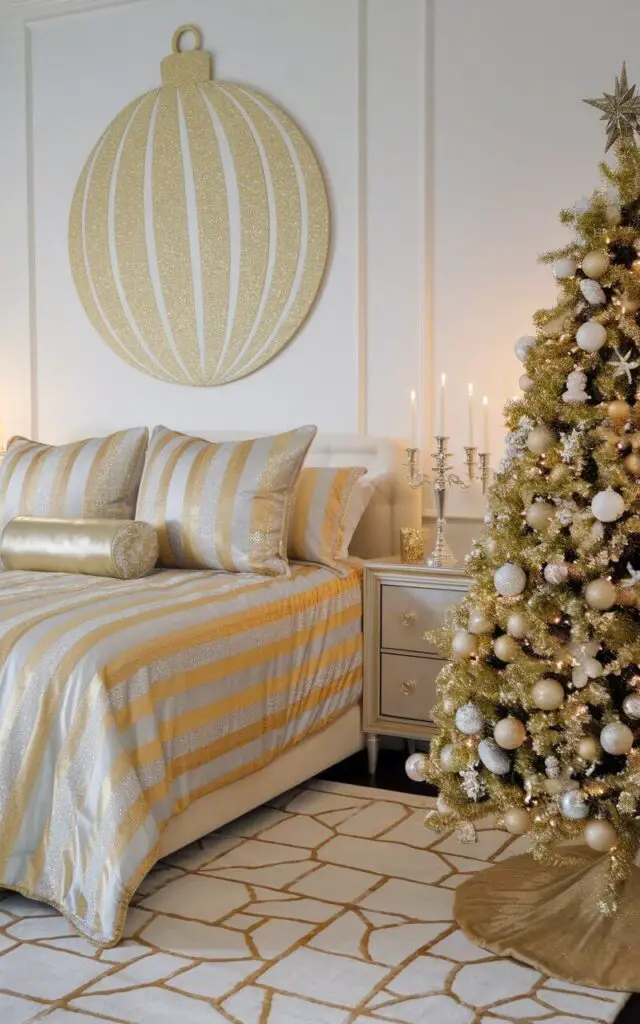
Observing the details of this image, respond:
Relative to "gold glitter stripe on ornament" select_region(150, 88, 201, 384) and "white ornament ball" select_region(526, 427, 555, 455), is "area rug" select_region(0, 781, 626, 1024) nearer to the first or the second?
"white ornament ball" select_region(526, 427, 555, 455)

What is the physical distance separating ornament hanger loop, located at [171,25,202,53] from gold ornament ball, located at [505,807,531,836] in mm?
3184

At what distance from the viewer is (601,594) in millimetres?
2260

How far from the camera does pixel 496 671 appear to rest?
2.42m

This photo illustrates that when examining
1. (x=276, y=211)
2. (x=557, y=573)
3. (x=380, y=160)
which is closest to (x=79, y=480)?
(x=276, y=211)

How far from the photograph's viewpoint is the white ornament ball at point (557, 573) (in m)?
2.31

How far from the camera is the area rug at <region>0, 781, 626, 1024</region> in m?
2.16

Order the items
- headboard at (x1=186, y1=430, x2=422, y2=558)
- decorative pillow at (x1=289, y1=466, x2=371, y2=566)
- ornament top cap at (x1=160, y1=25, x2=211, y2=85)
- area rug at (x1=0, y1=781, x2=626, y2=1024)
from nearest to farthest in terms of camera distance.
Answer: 1. area rug at (x1=0, y1=781, x2=626, y2=1024)
2. decorative pillow at (x1=289, y1=466, x2=371, y2=566)
3. headboard at (x1=186, y1=430, x2=422, y2=558)
4. ornament top cap at (x1=160, y1=25, x2=211, y2=85)

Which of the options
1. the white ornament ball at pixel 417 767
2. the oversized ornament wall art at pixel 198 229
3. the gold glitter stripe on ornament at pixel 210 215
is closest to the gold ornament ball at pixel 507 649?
the white ornament ball at pixel 417 767

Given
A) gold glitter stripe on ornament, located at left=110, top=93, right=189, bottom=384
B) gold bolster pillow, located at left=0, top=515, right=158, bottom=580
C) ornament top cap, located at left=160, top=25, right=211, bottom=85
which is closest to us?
gold bolster pillow, located at left=0, top=515, right=158, bottom=580

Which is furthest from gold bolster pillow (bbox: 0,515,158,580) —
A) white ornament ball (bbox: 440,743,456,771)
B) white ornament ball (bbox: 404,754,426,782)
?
white ornament ball (bbox: 440,743,456,771)

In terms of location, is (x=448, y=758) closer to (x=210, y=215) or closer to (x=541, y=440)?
(x=541, y=440)

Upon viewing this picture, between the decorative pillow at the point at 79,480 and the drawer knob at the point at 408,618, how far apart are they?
0.99 metres

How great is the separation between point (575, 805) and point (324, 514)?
62.4 inches

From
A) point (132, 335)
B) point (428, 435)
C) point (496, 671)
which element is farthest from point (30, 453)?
point (496, 671)
